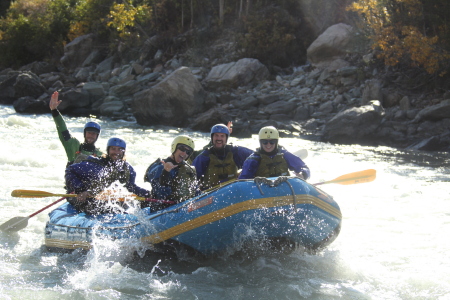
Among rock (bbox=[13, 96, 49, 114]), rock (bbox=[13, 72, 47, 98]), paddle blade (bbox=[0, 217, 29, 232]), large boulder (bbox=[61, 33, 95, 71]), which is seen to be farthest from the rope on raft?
large boulder (bbox=[61, 33, 95, 71])

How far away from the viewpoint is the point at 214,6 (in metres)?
22.9

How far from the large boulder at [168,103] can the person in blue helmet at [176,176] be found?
34.1 feet

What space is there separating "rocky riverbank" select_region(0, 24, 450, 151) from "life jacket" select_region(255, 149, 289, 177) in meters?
7.46

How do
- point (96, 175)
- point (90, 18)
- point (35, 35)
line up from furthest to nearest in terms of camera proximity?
1. point (35, 35)
2. point (90, 18)
3. point (96, 175)

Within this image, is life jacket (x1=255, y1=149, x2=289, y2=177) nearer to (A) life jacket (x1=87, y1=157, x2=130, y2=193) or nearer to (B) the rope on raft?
(B) the rope on raft

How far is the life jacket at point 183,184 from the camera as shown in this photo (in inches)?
197

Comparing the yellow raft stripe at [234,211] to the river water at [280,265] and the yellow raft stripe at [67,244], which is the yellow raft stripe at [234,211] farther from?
the river water at [280,265]

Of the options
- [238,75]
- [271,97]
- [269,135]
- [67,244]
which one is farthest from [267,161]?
[238,75]

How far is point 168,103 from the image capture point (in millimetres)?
15469

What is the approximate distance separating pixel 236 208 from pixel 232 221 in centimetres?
13

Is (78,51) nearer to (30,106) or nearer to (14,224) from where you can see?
(30,106)

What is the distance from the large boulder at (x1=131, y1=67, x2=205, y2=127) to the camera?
15406mm

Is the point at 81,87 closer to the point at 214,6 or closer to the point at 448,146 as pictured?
the point at 214,6

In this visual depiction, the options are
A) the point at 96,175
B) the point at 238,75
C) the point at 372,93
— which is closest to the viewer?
the point at 96,175
